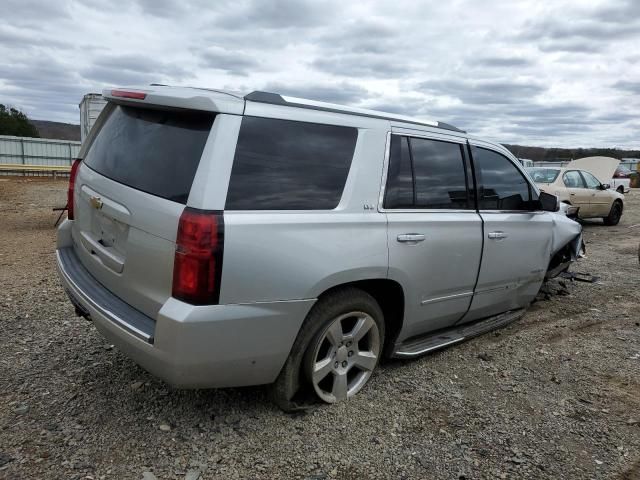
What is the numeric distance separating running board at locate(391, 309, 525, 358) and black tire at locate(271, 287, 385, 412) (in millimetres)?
658

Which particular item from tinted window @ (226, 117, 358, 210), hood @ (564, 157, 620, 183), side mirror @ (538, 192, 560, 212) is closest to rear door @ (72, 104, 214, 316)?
tinted window @ (226, 117, 358, 210)

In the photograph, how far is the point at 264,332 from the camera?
8.88 feet

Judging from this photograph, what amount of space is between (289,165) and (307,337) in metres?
0.97

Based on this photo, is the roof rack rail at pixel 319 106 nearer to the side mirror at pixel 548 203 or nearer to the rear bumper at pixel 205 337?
the rear bumper at pixel 205 337

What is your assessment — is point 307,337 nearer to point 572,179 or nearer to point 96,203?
point 96,203

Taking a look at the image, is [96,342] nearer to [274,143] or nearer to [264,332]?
[264,332]

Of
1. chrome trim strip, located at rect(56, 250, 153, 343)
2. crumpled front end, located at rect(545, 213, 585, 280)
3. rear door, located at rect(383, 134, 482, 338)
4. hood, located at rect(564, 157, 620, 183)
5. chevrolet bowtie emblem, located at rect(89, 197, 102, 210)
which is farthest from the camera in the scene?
hood, located at rect(564, 157, 620, 183)

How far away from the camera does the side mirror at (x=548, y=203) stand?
4.85m

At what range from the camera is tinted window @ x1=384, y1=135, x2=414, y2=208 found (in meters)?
3.32

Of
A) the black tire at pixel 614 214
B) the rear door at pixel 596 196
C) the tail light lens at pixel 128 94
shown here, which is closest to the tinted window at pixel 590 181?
the rear door at pixel 596 196

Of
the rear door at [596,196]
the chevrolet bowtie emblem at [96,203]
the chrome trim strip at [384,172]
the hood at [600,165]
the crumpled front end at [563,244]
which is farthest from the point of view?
the hood at [600,165]

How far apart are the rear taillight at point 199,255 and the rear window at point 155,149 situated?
0.17 meters

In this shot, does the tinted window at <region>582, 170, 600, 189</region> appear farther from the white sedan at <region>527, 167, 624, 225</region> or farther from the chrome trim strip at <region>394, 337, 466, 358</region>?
the chrome trim strip at <region>394, 337, 466, 358</region>

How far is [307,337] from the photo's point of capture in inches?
115
